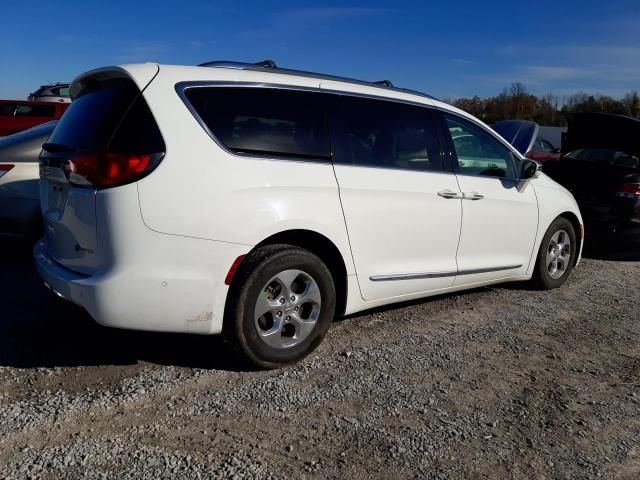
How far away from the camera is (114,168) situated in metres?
3.07

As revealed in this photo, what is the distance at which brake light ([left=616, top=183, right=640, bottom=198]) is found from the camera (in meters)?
6.79

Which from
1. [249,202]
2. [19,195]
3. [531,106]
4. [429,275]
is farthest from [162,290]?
[531,106]

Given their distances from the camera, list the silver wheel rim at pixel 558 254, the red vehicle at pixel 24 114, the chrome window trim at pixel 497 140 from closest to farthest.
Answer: the chrome window trim at pixel 497 140, the silver wheel rim at pixel 558 254, the red vehicle at pixel 24 114

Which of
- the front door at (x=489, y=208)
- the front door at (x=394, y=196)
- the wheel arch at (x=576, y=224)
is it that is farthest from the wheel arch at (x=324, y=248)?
the wheel arch at (x=576, y=224)

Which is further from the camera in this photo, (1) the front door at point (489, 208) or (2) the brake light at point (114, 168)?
(1) the front door at point (489, 208)

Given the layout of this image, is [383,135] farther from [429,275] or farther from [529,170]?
[529,170]

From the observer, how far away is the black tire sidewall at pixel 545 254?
215 inches

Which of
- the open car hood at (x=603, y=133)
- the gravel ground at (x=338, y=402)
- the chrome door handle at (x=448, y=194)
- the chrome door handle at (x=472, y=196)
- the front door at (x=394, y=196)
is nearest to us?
the gravel ground at (x=338, y=402)

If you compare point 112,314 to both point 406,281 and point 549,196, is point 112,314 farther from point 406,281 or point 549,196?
point 549,196

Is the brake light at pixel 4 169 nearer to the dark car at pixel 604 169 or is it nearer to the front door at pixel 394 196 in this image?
the front door at pixel 394 196

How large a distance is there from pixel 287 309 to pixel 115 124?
4.78ft

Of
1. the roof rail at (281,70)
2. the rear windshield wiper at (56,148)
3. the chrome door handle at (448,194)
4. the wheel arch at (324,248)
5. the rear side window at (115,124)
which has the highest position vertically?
the roof rail at (281,70)

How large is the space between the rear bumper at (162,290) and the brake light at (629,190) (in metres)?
5.38

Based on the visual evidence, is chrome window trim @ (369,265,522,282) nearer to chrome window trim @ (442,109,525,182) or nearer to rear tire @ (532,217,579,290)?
rear tire @ (532,217,579,290)
